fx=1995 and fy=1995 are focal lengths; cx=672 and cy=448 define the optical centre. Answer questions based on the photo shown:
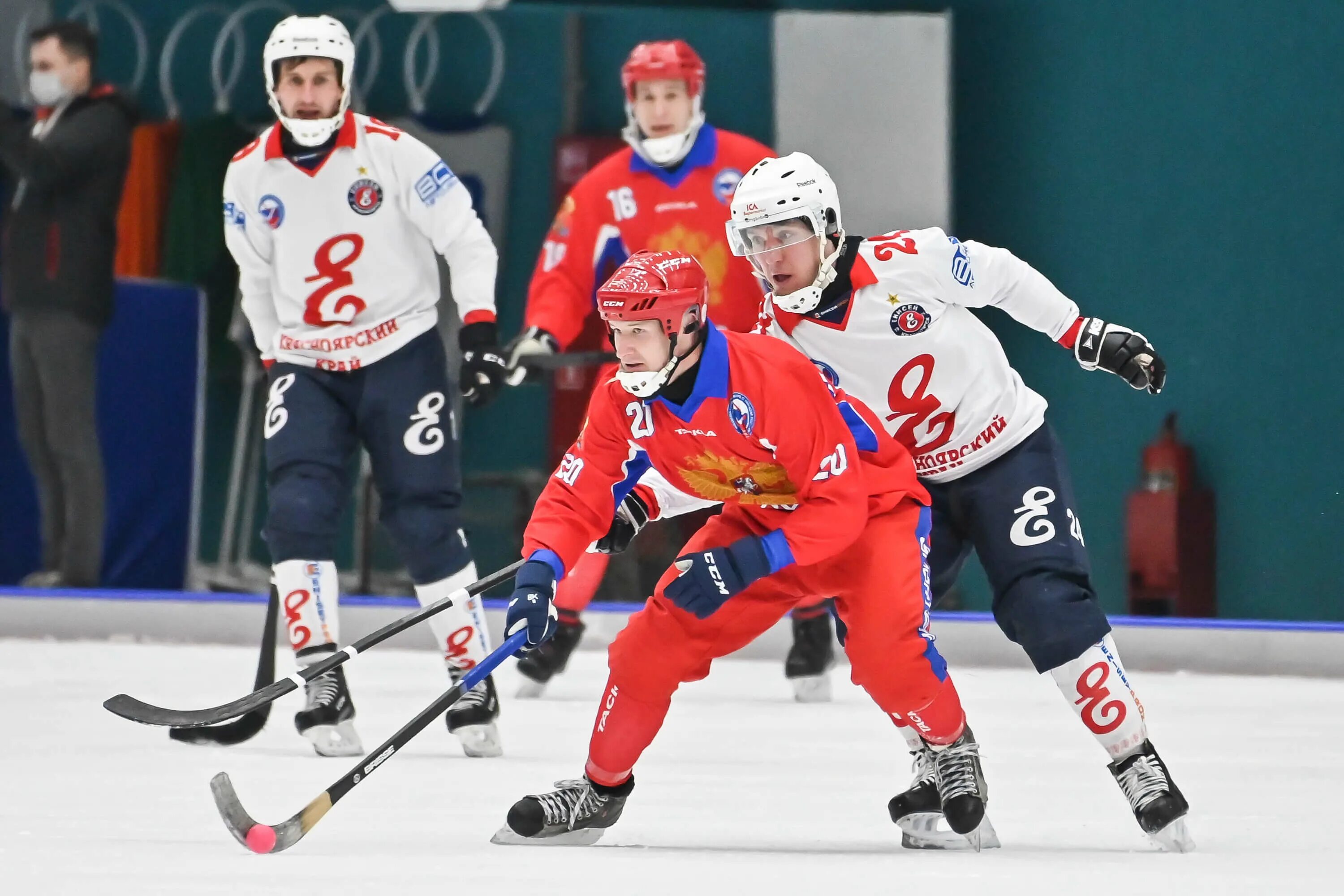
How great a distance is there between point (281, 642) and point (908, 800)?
11.7 ft

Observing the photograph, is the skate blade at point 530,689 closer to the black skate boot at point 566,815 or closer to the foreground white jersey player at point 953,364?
the foreground white jersey player at point 953,364

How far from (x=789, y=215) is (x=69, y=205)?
3.92m

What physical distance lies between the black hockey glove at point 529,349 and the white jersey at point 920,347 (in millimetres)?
1373

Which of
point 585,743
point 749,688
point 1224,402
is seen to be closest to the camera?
point 585,743

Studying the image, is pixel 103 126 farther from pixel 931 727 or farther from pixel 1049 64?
pixel 931 727

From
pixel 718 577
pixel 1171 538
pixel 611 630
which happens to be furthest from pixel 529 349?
pixel 1171 538

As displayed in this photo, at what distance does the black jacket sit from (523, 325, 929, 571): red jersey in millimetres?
3699

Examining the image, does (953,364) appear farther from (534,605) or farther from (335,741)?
(335,741)

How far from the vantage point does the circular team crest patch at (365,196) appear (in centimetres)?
405

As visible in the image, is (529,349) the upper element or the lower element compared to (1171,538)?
upper

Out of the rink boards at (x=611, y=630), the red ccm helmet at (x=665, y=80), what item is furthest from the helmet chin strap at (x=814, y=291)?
the rink boards at (x=611, y=630)

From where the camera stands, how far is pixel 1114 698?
9.68ft

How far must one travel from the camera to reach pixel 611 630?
19.7 ft

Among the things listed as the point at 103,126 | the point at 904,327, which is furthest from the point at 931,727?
the point at 103,126
